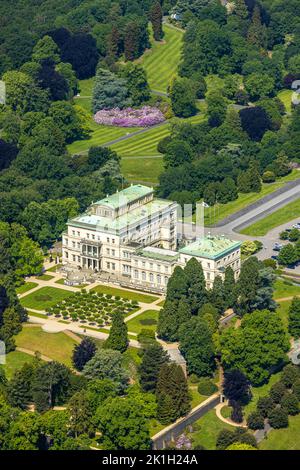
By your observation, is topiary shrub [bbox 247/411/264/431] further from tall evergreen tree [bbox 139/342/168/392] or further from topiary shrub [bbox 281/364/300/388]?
tall evergreen tree [bbox 139/342/168/392]

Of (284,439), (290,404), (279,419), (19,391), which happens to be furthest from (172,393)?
(19,391)

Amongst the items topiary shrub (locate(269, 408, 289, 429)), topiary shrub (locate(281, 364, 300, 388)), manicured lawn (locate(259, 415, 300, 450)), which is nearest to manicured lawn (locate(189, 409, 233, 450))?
topiary shrub (locate(269, 408, 289, 429))

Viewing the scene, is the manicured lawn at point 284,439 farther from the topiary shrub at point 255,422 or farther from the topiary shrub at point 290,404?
the topiary shrub at point 290,404

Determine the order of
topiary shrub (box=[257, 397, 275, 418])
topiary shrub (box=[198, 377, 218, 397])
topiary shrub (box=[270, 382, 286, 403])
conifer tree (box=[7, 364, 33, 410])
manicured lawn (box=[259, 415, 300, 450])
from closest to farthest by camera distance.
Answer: manicured lawn (box=[259, 415, 300, 450]) → topiary shrub (box=[257, 397, 275, 418]) → conifer tree (box=[7, 364, 33, 410]) → topiary shrub (box=[270, 382, 286, 403]) → topiary shrub (box=[198, 377, 218, 397])

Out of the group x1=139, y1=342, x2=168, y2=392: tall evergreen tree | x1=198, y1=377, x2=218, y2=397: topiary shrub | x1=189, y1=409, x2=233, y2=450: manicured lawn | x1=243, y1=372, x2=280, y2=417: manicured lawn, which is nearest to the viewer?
x1=189, y1=409, x2=233, y2=450: manicured lawn

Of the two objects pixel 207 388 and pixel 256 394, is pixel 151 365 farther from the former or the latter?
pixel 256 394

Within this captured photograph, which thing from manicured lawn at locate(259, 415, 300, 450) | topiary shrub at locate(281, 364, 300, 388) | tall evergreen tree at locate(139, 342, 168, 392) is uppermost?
tall evergreen tree at locate(139, 342, 168, 392)
